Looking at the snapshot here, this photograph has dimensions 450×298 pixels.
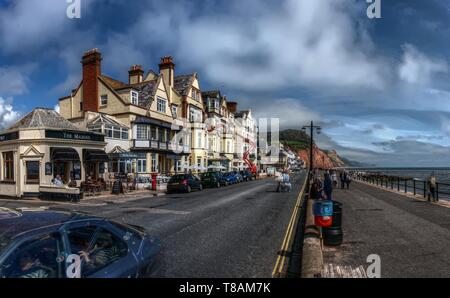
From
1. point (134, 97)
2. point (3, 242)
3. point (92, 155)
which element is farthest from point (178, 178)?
point (3, 242)

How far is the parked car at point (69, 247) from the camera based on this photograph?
3.26 meters

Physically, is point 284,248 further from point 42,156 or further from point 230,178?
point 230,178

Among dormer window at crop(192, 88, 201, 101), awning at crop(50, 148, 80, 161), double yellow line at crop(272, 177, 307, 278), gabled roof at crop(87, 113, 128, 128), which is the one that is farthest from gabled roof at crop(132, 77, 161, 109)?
double yellow line at crop(272, 177, 307, 278)

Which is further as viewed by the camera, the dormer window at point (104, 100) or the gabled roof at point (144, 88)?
the gabled roof at point (144, 88)

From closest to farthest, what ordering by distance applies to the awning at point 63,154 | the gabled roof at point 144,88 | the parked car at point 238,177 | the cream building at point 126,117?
the awning at point 63,154, the cream building at point 126,117, the gabled roof at point 144,88, the parked car at point 238,177

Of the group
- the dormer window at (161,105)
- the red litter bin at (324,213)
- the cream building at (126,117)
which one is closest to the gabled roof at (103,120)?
the cream building at (126,117)

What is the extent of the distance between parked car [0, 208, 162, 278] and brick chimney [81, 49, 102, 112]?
1252 inches

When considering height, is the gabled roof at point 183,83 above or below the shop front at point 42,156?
above

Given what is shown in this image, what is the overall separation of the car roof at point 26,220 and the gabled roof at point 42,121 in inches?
782

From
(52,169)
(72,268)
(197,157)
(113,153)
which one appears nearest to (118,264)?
(72,268)

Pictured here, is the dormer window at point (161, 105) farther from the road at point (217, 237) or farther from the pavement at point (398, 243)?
the pavement at point (398, 243)

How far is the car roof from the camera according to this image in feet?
11.4

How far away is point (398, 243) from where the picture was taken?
8344mm

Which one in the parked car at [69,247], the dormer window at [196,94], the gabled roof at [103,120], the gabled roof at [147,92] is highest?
the dormer window at [196,94]
